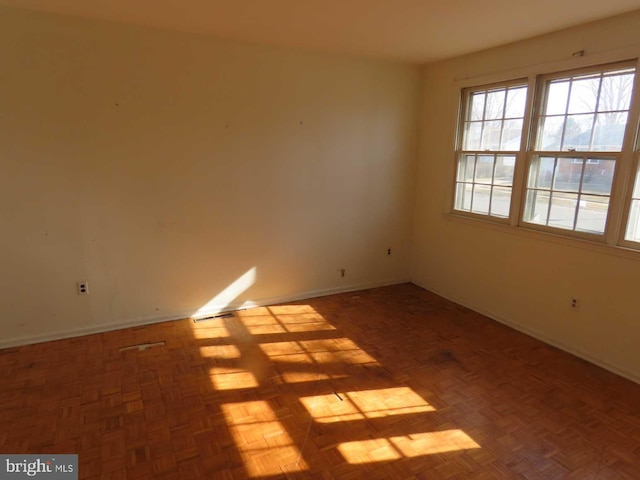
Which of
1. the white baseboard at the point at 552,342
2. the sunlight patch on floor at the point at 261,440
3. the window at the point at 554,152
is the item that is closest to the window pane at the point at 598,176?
the window at the point at 554,152

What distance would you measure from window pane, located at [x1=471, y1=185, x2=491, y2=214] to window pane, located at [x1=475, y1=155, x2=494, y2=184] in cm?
7

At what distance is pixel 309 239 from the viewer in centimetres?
414

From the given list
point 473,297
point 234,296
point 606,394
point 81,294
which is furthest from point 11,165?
point 606,394

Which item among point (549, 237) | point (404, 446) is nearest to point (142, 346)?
point (404, 446)

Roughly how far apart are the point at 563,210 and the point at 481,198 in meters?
0.82

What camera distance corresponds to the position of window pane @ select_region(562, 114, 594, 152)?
2990mm

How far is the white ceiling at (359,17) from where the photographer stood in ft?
8.36

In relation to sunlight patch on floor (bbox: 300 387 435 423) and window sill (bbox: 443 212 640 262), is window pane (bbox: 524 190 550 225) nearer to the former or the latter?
window sill (bbox: 443 212 640 262)

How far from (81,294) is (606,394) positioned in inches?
158

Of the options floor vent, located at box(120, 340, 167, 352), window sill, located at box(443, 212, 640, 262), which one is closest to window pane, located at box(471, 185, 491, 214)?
window sill, located at box(443, 212, 640, 262)

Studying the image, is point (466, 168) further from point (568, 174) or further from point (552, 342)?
point (552, 342)

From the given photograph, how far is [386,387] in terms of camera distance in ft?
8.82

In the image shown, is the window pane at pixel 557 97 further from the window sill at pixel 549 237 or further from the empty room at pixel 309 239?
the window sill at pixel 549 237

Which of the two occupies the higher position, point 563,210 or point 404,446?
point 563,210
